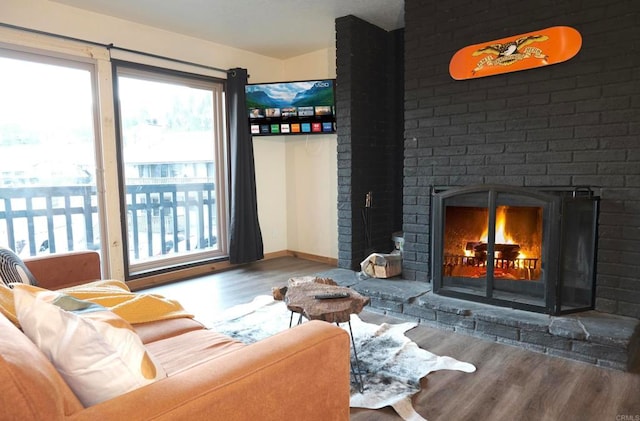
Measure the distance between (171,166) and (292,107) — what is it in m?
1.44

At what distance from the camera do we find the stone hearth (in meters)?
2.27

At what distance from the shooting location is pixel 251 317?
307 centimetres

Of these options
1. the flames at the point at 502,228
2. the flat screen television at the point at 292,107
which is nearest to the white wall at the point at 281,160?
the flat screen television at the point at 292,107

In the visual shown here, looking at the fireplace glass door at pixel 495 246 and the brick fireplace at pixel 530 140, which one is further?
the fireplace glass door at pixel 495 246

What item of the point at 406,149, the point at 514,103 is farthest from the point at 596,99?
the point at 406,149

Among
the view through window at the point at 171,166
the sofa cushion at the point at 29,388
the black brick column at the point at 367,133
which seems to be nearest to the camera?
the sofa cushion at the point at 29,388

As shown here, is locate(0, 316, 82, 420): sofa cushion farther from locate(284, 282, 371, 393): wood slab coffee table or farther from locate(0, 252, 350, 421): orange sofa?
locate(284, 282, 371, 393): wood slab coffee table

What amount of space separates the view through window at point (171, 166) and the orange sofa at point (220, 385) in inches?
116

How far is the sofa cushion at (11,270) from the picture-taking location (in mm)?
1801

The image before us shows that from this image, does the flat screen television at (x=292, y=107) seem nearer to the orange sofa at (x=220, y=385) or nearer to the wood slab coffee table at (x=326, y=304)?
the wood slab coffee table at (x=326, y=304)

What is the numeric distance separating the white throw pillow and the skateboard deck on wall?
281 cm

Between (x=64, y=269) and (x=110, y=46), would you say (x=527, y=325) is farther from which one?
(x=110, y=46)

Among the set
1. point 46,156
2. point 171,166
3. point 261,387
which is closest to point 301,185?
point 171,166

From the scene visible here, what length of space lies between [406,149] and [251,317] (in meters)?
1.83
